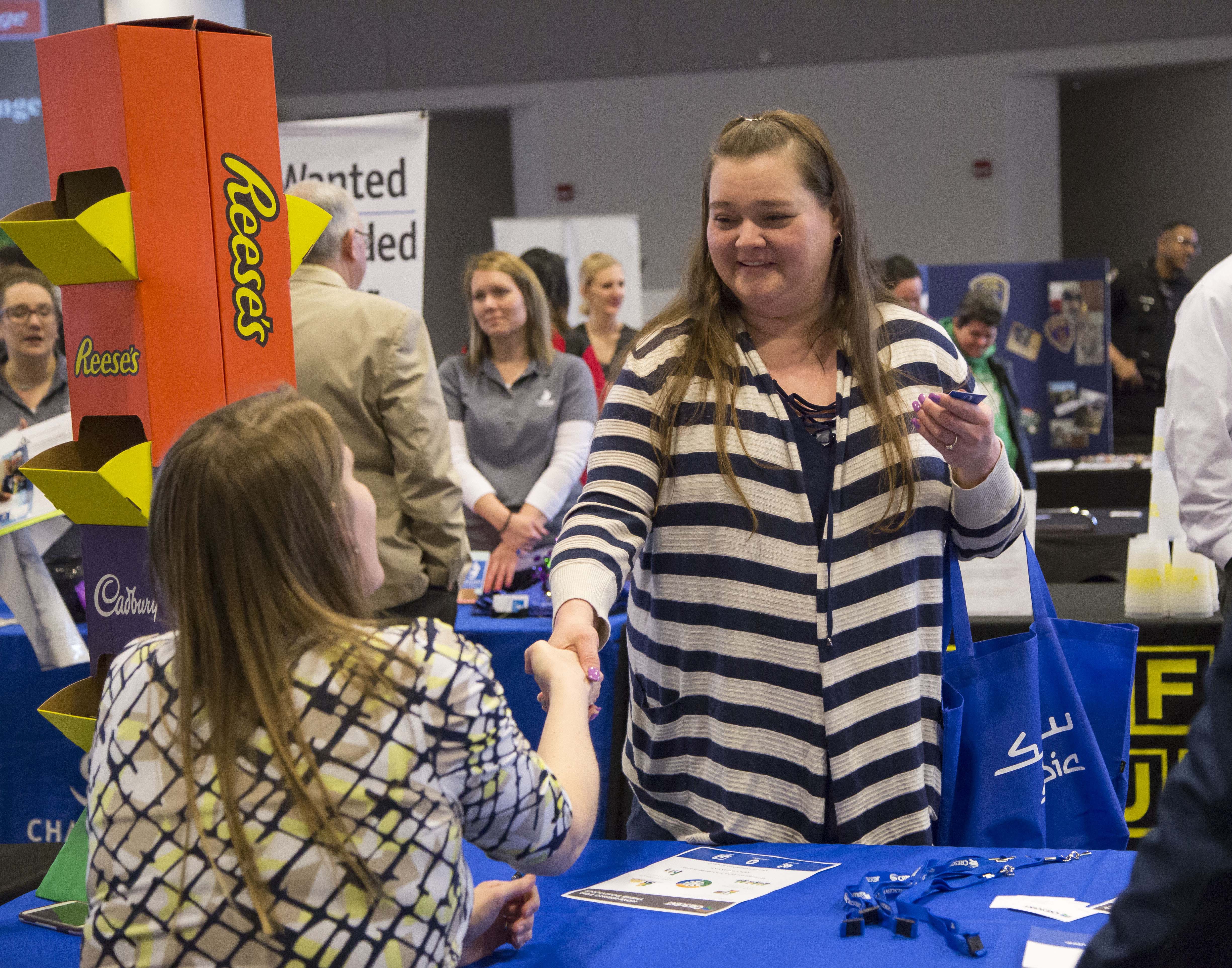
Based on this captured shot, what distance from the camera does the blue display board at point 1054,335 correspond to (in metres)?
7.63

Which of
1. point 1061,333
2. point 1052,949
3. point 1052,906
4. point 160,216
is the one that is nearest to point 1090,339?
point 1061,333

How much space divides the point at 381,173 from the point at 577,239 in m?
3.73

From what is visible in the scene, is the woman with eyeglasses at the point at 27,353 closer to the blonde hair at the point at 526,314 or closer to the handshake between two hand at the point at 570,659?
the blonde hair at the point at 526,314

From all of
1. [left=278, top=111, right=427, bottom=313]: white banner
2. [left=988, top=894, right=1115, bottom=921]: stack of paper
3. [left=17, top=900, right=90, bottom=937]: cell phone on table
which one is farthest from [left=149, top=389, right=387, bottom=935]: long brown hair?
[left=278, top=111, right=427, bottom=313]: white banner

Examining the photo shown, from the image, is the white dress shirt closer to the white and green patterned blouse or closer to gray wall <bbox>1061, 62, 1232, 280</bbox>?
the white and green patterned blouse

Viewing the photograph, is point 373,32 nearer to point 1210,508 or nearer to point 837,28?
point 837,28

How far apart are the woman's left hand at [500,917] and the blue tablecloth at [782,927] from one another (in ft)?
0.05

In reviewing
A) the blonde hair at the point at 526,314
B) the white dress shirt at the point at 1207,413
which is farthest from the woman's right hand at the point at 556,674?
the blonde hair at the point at 526,314

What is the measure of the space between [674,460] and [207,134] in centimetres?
68

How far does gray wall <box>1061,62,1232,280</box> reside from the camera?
10047 mm

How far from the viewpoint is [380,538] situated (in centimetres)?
265

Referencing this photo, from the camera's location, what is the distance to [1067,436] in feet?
25.1

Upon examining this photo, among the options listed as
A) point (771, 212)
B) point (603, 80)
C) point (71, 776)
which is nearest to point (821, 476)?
point (771, 212)

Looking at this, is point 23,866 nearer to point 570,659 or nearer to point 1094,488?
point 570,659
